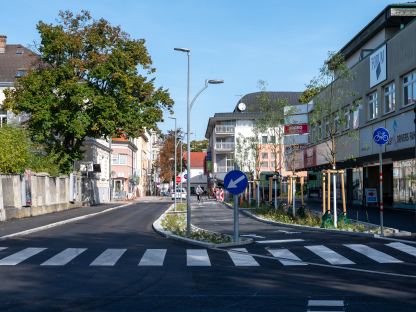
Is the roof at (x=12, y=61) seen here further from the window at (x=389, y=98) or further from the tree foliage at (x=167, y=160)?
the window at (x=389, y=98)

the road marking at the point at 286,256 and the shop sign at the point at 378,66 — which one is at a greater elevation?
the shop sign at the point at 378,66


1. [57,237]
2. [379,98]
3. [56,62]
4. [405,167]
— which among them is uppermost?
[56,62]

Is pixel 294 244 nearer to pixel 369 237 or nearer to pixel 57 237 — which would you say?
pixel 369 237

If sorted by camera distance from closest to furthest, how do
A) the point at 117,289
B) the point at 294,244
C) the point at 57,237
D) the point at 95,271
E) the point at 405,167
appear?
the point at 117,289 < the point at 95,271 < the point at 294,244 < the point at 57,237 < the point at 405,167

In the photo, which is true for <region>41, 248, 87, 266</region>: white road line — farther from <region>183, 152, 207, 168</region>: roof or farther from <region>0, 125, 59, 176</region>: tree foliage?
<region>183, 152, 207, 168</region>: roof

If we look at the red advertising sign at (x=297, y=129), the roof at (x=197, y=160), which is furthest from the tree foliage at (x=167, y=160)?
the red advertising sign at (x=297, y=129)

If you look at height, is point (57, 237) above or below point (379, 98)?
below

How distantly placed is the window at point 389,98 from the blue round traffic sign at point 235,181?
14.8 metres

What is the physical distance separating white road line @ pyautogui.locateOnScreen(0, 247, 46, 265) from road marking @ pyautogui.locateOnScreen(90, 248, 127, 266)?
5.49 feet

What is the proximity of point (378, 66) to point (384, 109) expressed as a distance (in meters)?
2.20

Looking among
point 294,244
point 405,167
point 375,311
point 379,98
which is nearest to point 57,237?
point 294,244

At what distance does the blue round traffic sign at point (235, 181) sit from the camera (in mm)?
18078

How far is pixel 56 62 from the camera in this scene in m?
52.1

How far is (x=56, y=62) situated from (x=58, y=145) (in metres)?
7.03
